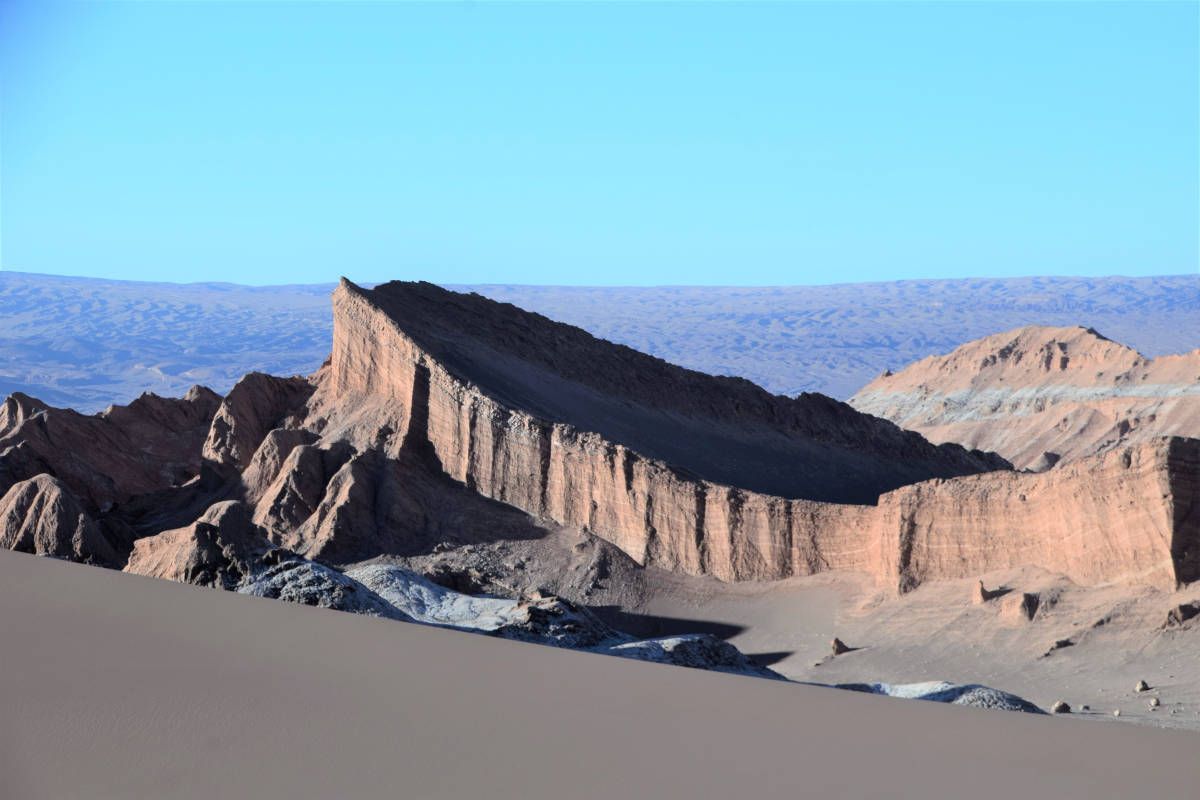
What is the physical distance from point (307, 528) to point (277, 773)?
35745 mm

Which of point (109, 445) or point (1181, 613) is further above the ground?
point (109, 445)

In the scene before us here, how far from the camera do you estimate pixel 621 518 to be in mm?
42219

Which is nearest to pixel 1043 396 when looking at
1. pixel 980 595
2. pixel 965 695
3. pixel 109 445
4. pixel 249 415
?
pixel 249 415

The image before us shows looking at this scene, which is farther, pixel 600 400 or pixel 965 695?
pixel 600 400

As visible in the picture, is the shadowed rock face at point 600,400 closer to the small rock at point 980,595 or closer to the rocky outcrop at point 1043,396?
the small rock at point 980,595

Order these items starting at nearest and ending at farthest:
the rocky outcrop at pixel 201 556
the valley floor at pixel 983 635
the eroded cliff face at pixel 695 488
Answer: the rocky outcrop at pixel 201 556 < the valley floor at pixel 983 635 < the eroded cliff face at pixel 695 488

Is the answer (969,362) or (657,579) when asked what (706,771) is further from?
(969,362)

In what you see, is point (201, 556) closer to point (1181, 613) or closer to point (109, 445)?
point (1181, 613)

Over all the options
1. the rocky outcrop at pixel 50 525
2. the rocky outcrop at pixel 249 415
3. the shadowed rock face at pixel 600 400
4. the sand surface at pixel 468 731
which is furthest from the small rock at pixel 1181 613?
the rocky outcrop at pixel 249 415

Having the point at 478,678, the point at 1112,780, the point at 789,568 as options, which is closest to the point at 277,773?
the point at 478,678

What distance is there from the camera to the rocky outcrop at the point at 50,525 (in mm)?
39188

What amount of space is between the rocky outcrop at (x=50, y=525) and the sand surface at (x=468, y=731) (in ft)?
103

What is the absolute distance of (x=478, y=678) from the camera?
8.48 meters

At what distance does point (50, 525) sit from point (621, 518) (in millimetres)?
13745
